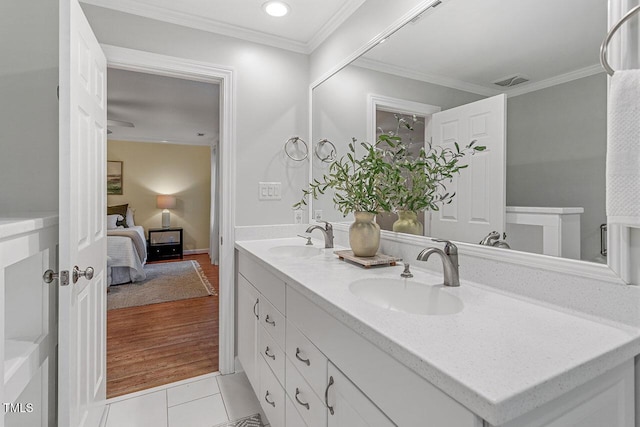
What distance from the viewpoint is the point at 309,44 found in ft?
7.65

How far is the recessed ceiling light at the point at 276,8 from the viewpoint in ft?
6.12

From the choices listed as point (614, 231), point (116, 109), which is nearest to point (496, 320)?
point (614, 231)

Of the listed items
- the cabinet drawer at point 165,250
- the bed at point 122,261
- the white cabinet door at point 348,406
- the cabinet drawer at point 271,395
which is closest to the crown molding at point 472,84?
the white cabinet door at point 348,406

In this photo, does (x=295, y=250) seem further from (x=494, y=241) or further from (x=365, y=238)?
(x=494, y=241)

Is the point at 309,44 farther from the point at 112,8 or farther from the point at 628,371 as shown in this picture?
the point at 628,371

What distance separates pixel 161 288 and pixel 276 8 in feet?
11.5

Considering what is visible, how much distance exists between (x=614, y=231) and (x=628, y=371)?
1.06 ft

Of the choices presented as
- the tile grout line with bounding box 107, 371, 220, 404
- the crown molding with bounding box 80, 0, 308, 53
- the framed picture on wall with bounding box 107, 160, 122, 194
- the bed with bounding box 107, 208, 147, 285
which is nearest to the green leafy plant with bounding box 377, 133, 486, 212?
the crown molding with bounding box 80, 0, 308, 53

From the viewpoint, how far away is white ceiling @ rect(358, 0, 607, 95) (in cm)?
89

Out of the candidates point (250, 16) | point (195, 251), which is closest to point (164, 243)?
point (195, 251)

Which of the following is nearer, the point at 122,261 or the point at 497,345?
the point at 497,345

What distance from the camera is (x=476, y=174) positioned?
120cm

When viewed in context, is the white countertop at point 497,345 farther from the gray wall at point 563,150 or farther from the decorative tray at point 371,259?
the decorative tray at point 371,259

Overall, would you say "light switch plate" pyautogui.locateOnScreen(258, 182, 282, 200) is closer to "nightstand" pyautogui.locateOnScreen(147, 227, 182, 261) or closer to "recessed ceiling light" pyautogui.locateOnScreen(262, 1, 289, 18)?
"recessed ceiling light" pyautogui.locateOnScreen(262, 1, 289, 18)
